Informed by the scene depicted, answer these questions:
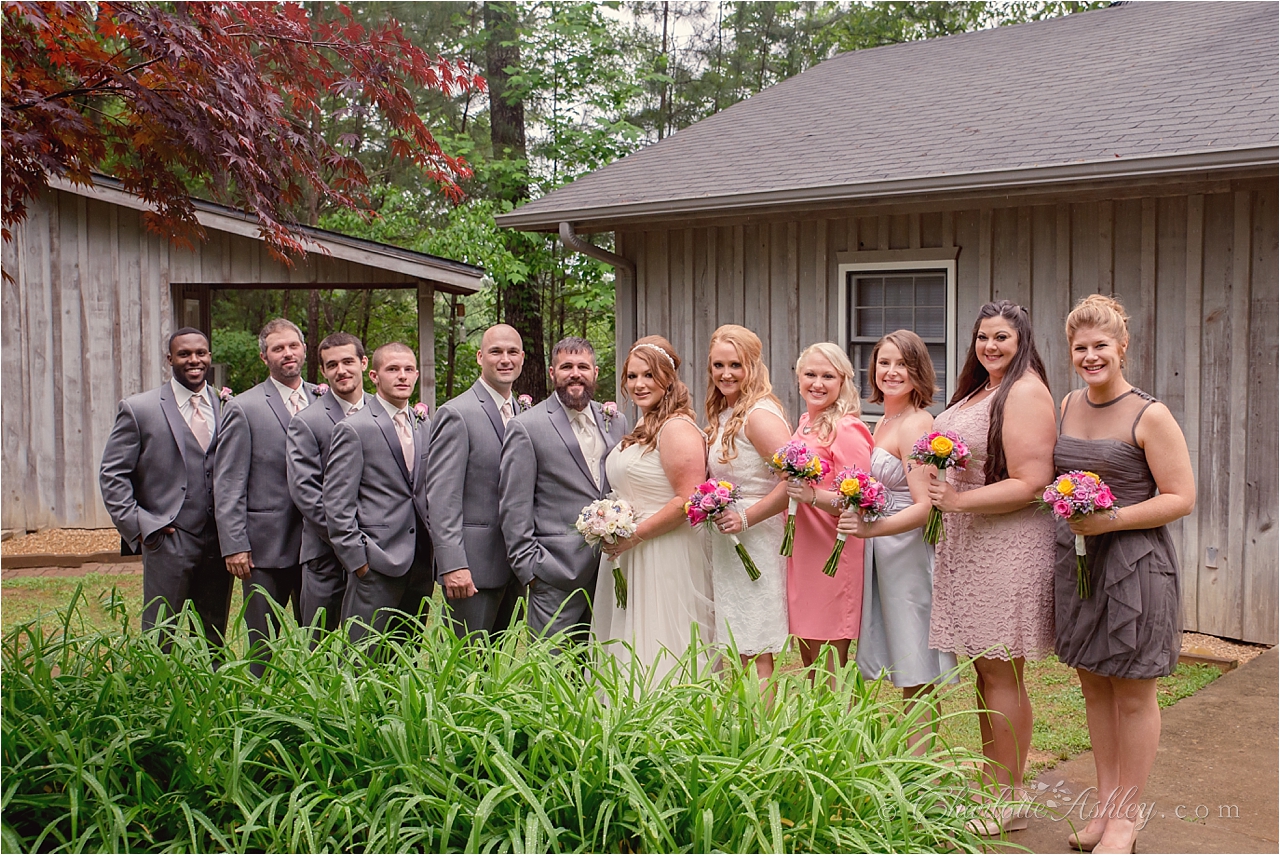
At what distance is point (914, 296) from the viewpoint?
9.45 m

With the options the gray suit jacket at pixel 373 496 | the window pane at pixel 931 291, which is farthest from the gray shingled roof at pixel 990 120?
the gray suit jacket at pixel 373 496

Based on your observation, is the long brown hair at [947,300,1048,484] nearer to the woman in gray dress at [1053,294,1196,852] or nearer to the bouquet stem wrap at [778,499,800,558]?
the woman in gray dress at [1053,294,1196,852]

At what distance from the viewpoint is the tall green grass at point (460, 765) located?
2.98m

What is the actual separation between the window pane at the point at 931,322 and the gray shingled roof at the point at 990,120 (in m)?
1.31

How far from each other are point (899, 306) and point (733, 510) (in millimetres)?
5368

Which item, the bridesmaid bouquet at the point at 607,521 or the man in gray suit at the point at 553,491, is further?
the man in gray suit at the point at 553,491

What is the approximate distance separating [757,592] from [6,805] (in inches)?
119

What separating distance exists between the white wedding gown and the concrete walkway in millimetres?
1592

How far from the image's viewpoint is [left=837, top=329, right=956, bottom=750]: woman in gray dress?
472 centimetres

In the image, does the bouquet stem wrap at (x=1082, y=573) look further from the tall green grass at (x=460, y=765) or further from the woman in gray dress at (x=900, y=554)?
the tall green grass at (x=460, y=765)

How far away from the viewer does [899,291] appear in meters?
9.55

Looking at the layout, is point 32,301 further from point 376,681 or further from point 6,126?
point 376,681

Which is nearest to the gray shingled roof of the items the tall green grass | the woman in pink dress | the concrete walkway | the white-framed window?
the white-framed window

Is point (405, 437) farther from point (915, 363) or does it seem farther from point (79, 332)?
point (79, 332)
